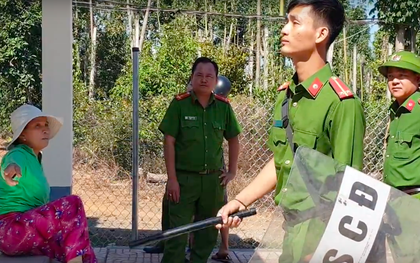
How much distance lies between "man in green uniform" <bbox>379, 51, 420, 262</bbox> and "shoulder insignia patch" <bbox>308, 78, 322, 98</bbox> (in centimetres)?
178

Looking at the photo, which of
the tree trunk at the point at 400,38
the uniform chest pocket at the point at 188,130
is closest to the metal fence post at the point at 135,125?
the uniform chest pocket at the point at 188,130

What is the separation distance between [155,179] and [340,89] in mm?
6435

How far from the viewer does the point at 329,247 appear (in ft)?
5.81

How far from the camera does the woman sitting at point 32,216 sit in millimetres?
3594

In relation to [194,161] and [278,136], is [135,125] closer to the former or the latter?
[194,161]

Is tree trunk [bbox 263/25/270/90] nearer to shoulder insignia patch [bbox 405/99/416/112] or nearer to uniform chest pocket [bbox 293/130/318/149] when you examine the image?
shoulder insignia patch [bbox 405/99/416/112]

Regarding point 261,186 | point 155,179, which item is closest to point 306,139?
point 261,186

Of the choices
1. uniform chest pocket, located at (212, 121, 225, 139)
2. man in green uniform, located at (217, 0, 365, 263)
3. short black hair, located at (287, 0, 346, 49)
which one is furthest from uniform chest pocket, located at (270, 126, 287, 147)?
uniform chest pocket, located at (212, 121, 225, 139)

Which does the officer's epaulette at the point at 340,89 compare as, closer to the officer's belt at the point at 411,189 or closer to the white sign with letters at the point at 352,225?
the white sign with letters at the point at 352,225

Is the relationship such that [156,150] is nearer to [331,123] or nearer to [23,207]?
[23,207]

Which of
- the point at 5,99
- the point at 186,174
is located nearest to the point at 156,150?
the point at 186,174

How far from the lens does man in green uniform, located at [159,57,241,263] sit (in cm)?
453

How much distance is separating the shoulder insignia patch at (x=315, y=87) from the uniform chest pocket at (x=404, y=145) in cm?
182

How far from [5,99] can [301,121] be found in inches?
470
